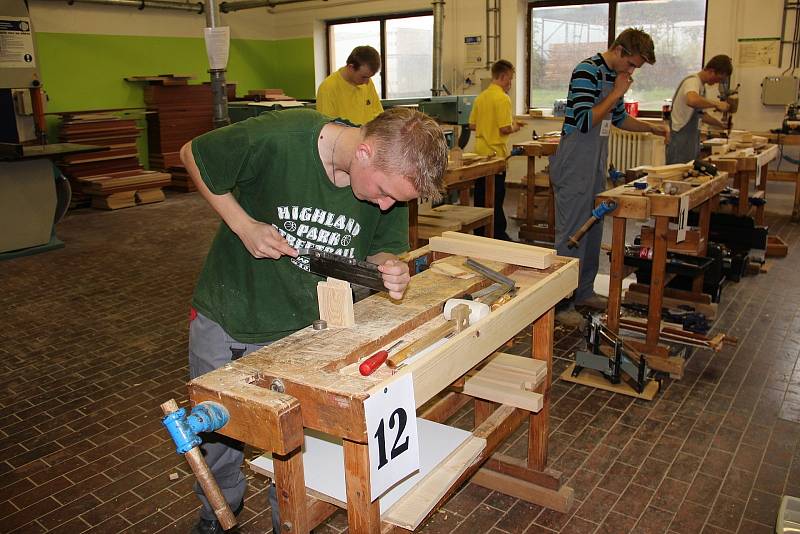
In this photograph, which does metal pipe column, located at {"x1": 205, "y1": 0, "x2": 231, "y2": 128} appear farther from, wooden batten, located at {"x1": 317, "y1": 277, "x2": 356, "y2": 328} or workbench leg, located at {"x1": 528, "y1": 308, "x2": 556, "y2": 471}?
wooden batten, located at {"x1": 317, "y1": 277, "x2": 356, "y2": 328}

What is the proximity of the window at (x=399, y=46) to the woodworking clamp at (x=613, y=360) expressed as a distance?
741cm

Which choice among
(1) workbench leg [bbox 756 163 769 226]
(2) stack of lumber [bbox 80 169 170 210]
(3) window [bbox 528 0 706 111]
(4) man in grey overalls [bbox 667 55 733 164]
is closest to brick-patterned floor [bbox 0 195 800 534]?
(1) workbench leg [bbox 756 163 769 226]

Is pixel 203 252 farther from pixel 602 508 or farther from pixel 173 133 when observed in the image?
pixel 602 508

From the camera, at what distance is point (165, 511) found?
2.63 meters

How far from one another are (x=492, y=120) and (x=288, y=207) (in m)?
4.43

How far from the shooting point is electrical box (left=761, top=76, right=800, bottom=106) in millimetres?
7281

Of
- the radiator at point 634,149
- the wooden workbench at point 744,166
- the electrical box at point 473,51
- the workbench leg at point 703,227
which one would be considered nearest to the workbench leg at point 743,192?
the wooden workbench at point 744,166

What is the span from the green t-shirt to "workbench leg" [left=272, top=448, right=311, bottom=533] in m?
0.50

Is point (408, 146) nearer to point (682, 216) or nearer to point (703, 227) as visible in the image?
point (682, 216)

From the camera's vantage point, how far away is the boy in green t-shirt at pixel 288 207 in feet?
5.47

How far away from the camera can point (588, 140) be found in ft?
14.3

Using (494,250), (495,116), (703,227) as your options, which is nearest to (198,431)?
(494,250)

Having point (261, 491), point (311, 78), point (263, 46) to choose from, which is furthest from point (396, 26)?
point (261, 491)

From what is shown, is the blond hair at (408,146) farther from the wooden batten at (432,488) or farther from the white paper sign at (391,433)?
the wooden batten at (432,488)
